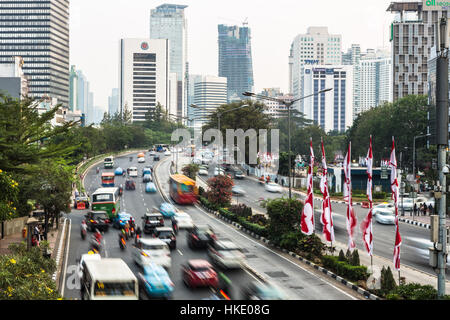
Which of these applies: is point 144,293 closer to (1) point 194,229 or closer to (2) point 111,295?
(2) point 111,295

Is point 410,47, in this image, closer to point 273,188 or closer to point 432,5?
point 432,5

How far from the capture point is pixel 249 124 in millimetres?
83000

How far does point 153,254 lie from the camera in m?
25.4

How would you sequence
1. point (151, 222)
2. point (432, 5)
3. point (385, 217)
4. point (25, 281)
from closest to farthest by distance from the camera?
point (25, 281) → point (151, 222) → point (385, 217) → point (432, 5)

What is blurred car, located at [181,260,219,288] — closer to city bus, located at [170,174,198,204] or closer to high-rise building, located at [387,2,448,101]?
city bus, located at [170,174,198,204]

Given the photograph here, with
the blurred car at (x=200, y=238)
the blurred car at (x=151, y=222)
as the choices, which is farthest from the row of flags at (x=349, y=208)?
the blurred car at (x=151, y=222)

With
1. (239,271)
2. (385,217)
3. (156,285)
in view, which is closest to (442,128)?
(156,285)

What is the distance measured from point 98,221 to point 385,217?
77.5 ft

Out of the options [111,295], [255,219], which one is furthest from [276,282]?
[255,219]

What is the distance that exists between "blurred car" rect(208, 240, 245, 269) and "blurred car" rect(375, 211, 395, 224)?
2127 centimetres

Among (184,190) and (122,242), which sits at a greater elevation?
(184,190)

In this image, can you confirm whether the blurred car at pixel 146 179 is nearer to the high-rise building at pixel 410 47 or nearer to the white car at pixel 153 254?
the white car at pixel 153 254

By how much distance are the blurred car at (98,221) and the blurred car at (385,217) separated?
22.7 metres

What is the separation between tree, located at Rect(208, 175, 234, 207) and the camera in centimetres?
4947
